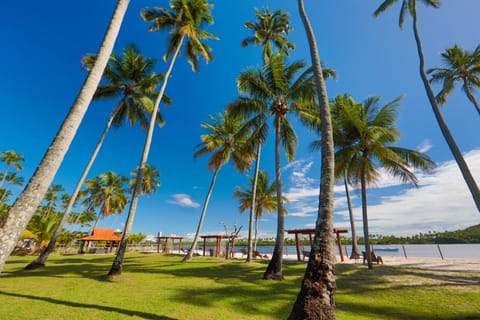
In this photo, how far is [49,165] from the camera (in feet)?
10.7

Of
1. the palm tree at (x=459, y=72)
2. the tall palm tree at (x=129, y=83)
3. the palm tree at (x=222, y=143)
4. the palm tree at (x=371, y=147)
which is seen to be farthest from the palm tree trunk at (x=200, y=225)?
the palm tree at (x=459, y=72)

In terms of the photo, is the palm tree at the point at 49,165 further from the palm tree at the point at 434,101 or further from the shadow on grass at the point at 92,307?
the palm tree at the point at 434,101

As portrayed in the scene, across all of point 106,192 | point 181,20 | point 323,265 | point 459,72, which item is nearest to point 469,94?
point 459,72

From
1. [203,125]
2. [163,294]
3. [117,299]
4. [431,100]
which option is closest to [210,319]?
[163,294]

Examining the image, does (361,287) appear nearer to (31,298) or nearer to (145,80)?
(31,298)

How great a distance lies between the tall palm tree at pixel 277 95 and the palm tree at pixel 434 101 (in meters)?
5.68

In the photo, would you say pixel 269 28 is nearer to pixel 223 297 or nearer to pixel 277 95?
pixel 277 95

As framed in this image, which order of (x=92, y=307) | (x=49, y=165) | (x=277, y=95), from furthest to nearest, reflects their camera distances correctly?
(x=277, y=95) < (x=92, y=307) < (x=49, y=165)

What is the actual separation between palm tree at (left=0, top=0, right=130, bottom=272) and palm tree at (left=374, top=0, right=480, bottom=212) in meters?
13.0

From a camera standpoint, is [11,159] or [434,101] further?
[11,159]

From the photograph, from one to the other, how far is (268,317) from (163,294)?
3.44m

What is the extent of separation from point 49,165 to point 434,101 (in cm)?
1434

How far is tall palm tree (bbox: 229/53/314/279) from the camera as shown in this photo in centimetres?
1078

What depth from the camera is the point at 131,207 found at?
32.1 ft
